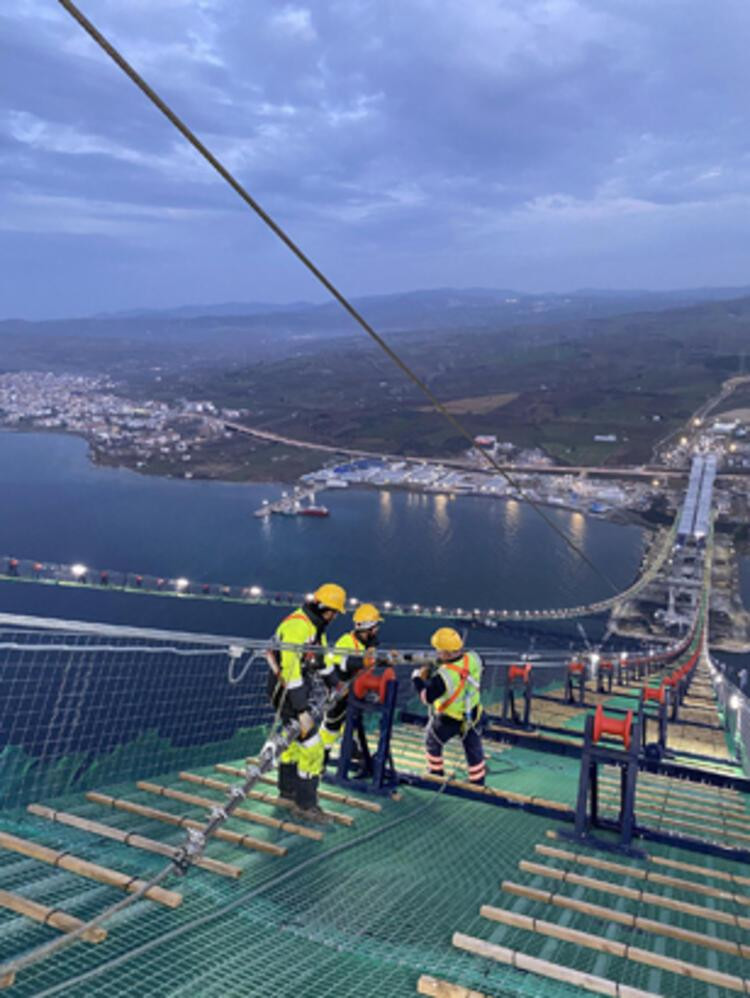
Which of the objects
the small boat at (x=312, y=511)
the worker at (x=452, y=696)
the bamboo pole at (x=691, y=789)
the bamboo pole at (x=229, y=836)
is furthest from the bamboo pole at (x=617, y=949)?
the small boat at (x=312, y=511)

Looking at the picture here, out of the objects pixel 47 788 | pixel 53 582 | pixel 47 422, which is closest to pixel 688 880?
pixel 47 788

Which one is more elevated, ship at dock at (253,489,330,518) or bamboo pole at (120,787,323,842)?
ship at dock at (253,489,330,518)

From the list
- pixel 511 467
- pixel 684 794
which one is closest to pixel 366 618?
pixel 684 794

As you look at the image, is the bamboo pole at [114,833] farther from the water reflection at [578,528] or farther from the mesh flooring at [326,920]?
the water reflection at [578,528]

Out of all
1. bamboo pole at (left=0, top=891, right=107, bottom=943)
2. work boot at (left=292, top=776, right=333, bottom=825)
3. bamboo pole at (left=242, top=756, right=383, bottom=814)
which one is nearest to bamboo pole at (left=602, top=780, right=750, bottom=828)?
bamboo pole at (left=242, top=756, right=383, bottom=814)

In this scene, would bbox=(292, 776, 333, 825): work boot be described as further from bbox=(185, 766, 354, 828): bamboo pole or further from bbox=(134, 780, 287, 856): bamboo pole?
bbox=(134, 780, 287, 856): bamboo pole

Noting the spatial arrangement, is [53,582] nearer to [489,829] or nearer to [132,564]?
[132,564]
